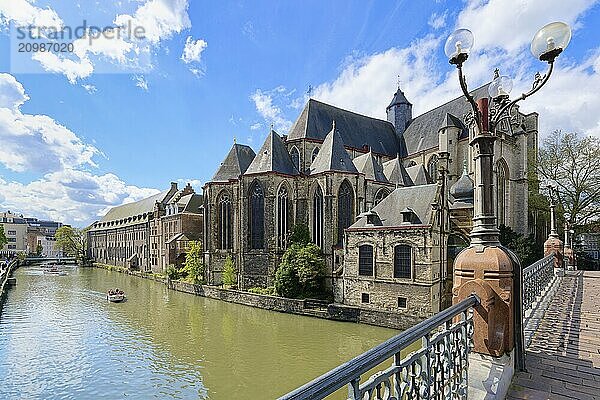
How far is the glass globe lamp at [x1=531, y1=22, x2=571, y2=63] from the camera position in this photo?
4191 millimetres

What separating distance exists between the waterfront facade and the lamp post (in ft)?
132

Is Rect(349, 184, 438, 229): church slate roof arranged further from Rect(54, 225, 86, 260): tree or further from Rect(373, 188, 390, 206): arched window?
Rect(54, 225, 86, 260): tree

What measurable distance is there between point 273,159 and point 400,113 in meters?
21.1

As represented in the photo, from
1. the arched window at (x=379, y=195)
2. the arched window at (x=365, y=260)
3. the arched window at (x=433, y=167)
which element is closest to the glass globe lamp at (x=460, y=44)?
the arched window at (x=365, y=260)

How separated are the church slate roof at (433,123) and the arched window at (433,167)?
1.37 metres

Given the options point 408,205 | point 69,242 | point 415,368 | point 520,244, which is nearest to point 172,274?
point 408,205

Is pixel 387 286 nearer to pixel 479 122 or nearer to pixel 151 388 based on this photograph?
pixel 151 388

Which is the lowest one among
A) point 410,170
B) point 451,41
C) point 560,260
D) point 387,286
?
point 387,286

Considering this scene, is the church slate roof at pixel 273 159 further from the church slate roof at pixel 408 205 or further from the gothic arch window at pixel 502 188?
the gothic arch window at pixel 502 188

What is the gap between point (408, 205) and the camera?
19688 mm

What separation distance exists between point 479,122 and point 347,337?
46.5 feet

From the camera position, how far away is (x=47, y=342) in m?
15.8

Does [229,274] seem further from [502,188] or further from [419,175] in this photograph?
[502,188]

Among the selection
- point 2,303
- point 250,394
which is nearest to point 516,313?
point 250,394
